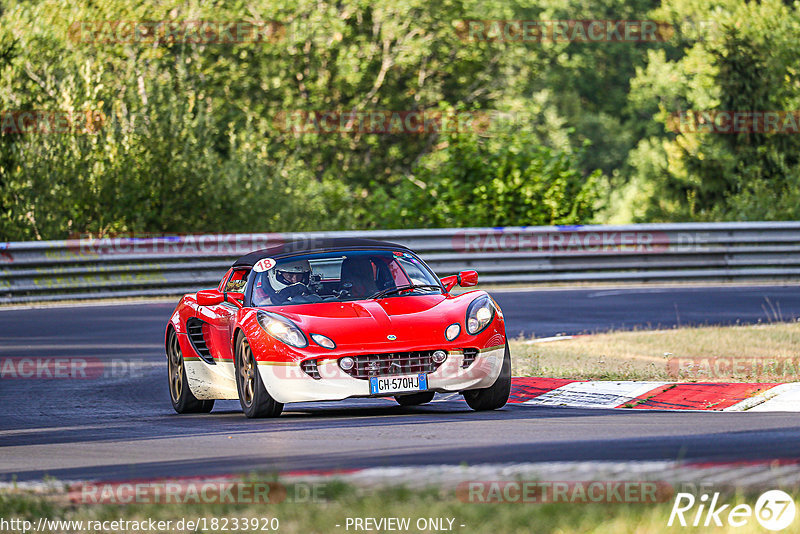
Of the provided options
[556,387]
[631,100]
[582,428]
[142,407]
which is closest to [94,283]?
[142,407]

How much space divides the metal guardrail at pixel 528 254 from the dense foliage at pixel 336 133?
3.58 metres

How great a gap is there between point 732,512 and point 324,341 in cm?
471

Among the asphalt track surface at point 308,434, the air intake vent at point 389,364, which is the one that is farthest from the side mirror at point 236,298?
the air intake vent at point 389,364

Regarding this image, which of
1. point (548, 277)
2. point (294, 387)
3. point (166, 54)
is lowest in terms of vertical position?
point (548, 277)

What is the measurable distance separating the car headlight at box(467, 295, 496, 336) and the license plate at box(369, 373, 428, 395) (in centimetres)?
59

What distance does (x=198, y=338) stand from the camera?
36.9 ft

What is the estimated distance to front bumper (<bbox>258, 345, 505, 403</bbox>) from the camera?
945 cm

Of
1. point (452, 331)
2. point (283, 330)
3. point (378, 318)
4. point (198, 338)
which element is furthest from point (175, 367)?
point (452, 331)

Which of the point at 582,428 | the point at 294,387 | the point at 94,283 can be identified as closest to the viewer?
the point at 582,428

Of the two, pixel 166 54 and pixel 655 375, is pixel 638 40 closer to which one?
pixel 166 54

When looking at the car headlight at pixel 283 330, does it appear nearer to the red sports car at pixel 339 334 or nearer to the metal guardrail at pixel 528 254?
the red sports car at pixel 339 334

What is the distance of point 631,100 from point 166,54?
105ft

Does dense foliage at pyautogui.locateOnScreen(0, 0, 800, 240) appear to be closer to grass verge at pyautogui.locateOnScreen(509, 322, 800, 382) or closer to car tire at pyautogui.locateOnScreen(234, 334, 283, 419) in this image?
grass verge at pyautogui.locateOnScreen(509, 322, 800, 382)

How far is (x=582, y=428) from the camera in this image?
8.48 meters
